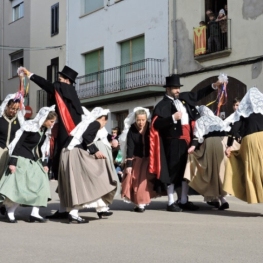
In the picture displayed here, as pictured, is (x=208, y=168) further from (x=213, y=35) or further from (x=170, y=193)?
(x=213, y=35)

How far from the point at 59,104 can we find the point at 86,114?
1.44 feet

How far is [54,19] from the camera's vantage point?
107 feet

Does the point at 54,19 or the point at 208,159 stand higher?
the point at 54,19

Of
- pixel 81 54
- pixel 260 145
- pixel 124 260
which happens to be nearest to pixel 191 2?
pixel 81 54

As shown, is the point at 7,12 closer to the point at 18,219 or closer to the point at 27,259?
the point at 18,219

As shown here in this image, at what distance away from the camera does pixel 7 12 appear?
3728cm

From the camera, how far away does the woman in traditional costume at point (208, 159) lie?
36.1 feet

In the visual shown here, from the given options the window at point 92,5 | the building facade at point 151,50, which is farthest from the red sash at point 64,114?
the window at point 92,5

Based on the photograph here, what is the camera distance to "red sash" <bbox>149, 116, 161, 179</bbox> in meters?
10.9

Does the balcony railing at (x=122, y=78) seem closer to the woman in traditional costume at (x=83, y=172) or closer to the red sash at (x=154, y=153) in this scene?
the red sash at (x=154, y=153)

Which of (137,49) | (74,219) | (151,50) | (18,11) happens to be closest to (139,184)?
(74,219)

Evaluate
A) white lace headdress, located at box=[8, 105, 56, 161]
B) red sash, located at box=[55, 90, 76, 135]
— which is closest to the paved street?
white lace headdress, located at box=[8, 105, 56, 161]

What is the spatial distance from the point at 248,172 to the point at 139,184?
1.84 meters

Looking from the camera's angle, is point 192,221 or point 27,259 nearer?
point 27,259
